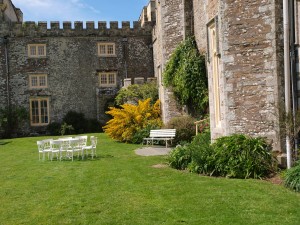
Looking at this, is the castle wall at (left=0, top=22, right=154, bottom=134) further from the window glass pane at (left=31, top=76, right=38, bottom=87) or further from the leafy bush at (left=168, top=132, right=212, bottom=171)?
the leafy bush at (left=168, top=132, right=212, bottom=171)

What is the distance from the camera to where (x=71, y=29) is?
29.4m

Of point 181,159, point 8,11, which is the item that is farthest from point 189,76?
point 8,11

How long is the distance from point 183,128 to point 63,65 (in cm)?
1528

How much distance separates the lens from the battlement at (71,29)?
2878 centimetres

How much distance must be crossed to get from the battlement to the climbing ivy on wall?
1240cm

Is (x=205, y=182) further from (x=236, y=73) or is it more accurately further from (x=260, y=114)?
(x=236, y=73)

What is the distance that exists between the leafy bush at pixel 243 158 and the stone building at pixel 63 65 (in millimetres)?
20834

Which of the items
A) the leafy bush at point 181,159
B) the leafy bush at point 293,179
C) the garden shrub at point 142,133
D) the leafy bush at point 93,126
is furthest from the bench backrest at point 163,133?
the leafy bush at point 93,126

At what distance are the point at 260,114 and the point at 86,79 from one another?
21.4m

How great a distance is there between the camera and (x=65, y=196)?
8.09 metres

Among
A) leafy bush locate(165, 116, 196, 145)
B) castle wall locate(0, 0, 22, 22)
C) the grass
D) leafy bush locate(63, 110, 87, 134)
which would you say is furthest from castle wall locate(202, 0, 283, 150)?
castle wall locate(0, 0, 22, 22)

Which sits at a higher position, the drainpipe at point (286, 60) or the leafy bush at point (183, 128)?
the drainpipe at point (286, 60)

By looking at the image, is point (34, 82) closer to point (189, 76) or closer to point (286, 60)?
point (189, 76)

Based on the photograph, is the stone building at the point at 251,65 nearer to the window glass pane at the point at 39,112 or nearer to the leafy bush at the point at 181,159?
the leafy bush at the point at 181,159
